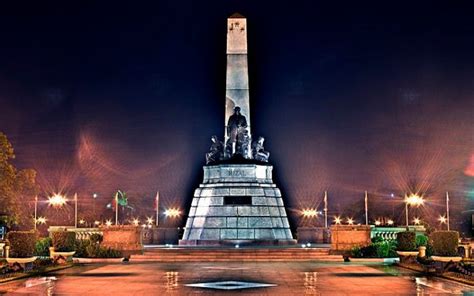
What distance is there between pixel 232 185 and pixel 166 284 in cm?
1912

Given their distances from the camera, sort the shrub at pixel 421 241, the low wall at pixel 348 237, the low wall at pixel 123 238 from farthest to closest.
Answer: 1. the low wall at pixel 123 238
2. the low wall at pixel 348 237
3. the shrub at pixel 421 241

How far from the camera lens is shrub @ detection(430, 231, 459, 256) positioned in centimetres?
2236

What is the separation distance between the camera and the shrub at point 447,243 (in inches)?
880

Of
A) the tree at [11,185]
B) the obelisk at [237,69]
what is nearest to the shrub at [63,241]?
the obelisk at [237,69]

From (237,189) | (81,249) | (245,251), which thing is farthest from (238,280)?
(237,189)

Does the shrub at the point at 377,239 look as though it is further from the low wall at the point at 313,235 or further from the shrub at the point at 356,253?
the low wall at the point at 313,235

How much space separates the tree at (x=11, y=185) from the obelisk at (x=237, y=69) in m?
17.9

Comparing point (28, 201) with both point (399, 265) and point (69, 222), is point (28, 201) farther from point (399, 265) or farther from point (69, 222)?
point (399, 265)

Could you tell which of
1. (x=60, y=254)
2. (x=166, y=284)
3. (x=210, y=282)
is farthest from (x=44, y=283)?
(x=60, y=254)

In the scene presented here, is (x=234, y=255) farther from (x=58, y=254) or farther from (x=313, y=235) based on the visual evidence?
(x=313, y=235)

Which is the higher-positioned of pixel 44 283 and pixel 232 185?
pixel 232 185

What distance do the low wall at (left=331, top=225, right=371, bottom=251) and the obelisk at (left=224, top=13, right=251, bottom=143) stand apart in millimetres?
11236

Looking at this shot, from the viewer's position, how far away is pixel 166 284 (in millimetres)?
17797

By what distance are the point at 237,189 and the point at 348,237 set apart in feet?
27.9
